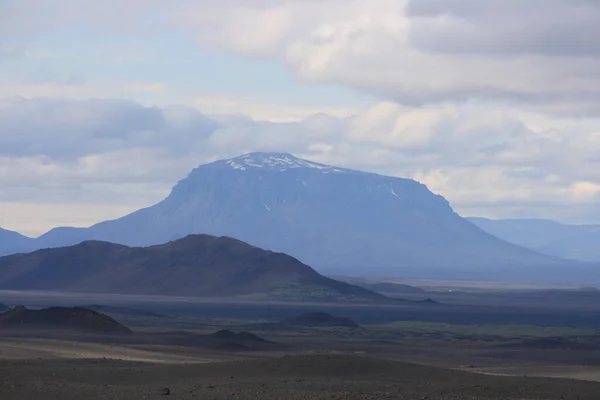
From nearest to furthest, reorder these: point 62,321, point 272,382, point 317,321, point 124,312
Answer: point 272,382
point 62,321
point 317,321
point 124,312

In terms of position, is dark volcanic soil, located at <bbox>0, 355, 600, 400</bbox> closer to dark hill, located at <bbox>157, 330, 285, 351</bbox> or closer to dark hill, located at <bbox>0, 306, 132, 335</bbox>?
dark hill, located at <bbox>157, 330, 285, 351</bbox>

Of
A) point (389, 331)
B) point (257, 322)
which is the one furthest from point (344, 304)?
point (389, 331)

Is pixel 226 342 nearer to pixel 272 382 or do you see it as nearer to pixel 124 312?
pixel 272 382

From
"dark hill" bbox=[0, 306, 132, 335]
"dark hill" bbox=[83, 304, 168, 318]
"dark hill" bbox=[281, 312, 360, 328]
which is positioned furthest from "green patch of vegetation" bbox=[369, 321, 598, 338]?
"dark hill" bbox=[0, 306, 132, 335]

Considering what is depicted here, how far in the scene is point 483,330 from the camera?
12544 centimetres

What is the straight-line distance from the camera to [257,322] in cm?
13500

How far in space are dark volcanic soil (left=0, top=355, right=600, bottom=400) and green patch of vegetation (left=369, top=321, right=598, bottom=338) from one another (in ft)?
235

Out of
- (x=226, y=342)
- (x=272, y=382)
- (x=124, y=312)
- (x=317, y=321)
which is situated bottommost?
(x=272, y=382)

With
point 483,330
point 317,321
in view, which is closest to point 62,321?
point 317,321

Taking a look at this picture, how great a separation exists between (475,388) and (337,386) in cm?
424

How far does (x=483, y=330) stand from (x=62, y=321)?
43143 mm

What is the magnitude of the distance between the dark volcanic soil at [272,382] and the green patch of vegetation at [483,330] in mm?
71679

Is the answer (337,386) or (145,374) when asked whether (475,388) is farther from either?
(145,374)

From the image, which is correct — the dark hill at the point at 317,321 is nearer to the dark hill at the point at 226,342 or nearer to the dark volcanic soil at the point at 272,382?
the dark hill at the point at 226,342
